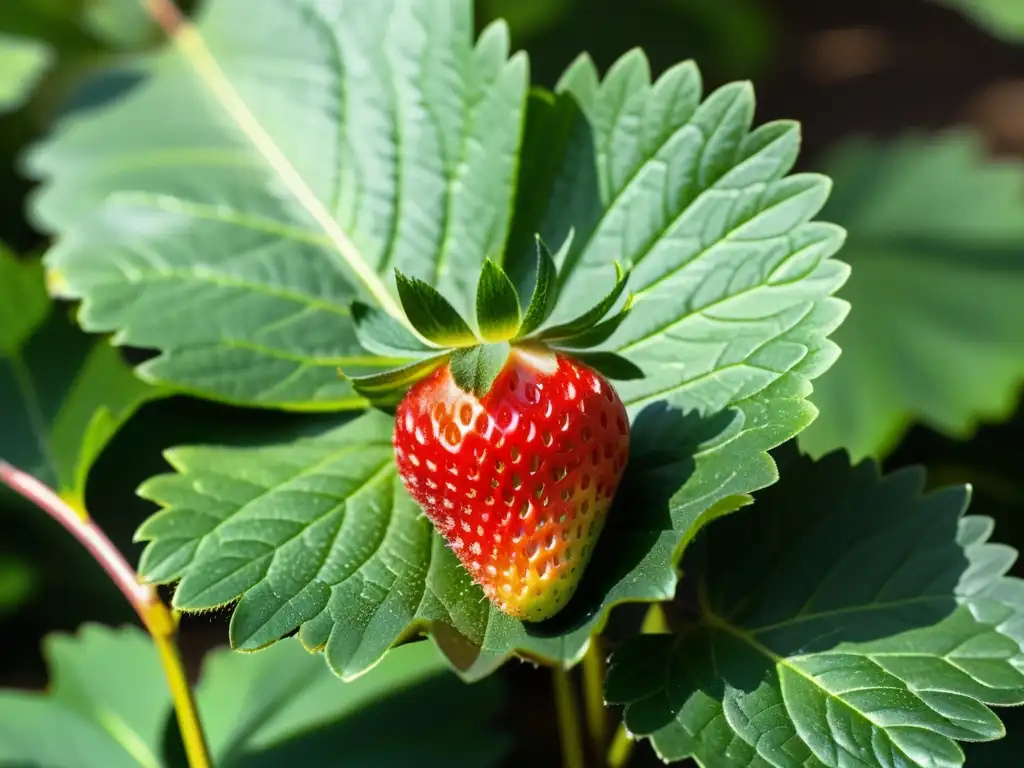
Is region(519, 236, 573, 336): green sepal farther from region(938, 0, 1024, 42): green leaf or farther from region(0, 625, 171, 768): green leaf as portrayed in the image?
region(938, 0, 1024, 42): green leaf

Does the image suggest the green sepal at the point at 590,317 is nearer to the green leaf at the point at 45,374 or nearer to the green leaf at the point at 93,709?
the green leaf at the point at 45,374

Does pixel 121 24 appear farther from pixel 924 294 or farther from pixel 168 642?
pixel 924 294

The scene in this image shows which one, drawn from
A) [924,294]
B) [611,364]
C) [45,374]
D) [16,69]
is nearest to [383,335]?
[611,364]

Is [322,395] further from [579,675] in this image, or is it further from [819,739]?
[579,675]

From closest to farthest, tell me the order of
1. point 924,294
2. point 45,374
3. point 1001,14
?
point 45,374 → point 924,294 → point 1001,14

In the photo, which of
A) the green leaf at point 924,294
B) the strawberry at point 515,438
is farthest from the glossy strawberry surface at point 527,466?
the green leaf at point 924,294

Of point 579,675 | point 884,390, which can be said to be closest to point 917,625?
point 579,675
